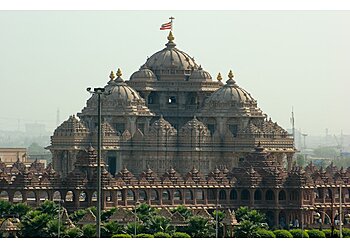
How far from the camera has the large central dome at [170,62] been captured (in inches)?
6294

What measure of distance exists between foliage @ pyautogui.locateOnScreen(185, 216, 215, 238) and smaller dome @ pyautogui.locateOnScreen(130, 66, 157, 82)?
165 ft

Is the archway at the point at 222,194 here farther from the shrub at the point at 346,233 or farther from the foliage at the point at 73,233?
the foliage at the point at 73,233

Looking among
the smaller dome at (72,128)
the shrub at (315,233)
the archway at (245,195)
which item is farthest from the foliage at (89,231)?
the smaller dome at (72,128)

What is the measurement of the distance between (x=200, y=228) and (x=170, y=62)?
54.1m

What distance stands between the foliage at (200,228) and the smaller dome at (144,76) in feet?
165

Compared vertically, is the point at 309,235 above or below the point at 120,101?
below

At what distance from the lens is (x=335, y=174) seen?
147500 mm

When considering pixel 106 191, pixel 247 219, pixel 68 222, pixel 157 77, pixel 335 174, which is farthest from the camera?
pixel 157 77

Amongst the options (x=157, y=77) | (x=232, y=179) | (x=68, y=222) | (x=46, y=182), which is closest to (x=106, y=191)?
(x=46, y=182)

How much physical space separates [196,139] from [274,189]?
16.1 meters

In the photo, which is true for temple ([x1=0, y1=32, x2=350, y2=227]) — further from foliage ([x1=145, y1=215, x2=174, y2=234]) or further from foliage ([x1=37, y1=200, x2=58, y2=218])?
foliage ([x1=145, y1=215, x2=174, y2=234])

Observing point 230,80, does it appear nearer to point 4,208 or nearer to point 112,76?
point 112,76


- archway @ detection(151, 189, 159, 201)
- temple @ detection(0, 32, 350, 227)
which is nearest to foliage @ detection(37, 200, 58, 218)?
temple @ detection(0, 32, 350, 227)

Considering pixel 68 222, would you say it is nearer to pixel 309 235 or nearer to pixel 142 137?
pixel 309 235
